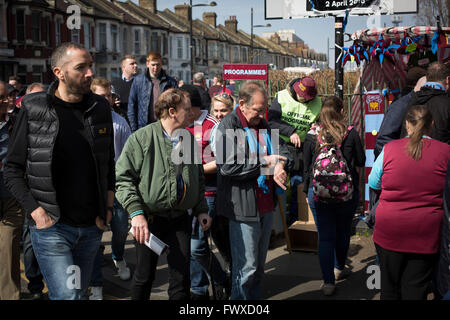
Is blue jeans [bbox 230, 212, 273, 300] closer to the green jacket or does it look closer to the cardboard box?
the green jacket

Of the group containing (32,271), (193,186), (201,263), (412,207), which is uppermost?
(193,186)

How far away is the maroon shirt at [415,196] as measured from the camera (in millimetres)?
3561

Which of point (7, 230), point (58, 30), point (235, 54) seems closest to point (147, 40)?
point (58, 30)

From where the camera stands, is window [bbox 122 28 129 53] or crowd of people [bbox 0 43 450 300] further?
window [bbox 122 28 129 53]

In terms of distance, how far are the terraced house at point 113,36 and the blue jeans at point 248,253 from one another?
6665mm

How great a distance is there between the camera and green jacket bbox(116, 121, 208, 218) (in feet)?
12.0

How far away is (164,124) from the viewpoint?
380cm

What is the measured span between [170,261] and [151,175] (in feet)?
2.05

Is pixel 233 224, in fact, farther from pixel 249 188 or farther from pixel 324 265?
pixel 324 265

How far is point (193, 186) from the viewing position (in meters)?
3.82

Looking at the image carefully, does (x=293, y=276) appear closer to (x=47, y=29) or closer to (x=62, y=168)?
(x=62, y=168)

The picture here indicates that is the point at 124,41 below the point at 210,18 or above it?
below

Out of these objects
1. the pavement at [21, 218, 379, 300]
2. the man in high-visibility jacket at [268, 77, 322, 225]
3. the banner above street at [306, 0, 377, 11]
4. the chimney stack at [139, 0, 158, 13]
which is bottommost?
the pavement at [21, 218, 379, 300]

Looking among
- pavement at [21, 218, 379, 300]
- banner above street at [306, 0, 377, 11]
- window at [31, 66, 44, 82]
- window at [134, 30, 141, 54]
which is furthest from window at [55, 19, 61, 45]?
pavement at [21, 218, 379, 300]
